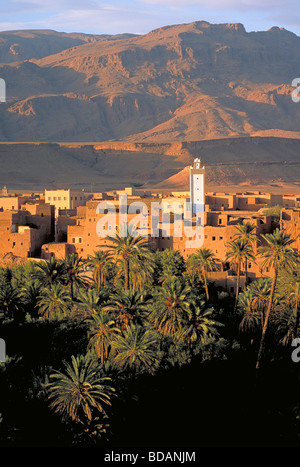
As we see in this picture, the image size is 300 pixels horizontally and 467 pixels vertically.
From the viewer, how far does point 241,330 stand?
35.9 metres

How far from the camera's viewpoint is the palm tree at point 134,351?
91.6ft

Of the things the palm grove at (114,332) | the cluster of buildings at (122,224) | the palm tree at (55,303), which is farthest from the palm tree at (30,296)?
the cluster of buildings at (122,224)

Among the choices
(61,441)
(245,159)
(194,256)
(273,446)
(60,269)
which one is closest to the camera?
(61,441)

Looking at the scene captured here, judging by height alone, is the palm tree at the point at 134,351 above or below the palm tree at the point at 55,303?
below

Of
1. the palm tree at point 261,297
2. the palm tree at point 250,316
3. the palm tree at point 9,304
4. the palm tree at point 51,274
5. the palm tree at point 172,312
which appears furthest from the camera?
the palm tree at point 51,274

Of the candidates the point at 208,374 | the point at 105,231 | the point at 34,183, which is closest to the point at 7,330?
the point at 208,374

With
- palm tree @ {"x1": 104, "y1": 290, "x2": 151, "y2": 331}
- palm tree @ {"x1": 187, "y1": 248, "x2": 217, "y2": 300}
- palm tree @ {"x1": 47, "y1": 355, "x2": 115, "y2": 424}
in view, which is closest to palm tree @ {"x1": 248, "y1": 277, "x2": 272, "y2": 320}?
palm tree @ {"x1": 187, "y1": 248, "x2": 217, "y2": 300}

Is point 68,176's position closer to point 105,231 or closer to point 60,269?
point 105,231

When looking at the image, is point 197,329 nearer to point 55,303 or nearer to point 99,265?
point 55,303

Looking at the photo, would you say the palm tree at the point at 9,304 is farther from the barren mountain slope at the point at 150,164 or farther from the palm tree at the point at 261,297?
the barren mountain slope at the point at 150,164

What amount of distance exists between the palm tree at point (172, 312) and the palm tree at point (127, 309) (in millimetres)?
940

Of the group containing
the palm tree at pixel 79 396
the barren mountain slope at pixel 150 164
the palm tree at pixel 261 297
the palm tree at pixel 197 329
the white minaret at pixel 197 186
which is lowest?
the palm tree at pixel 79 396

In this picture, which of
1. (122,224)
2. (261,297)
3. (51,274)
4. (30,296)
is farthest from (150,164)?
(261,297)
